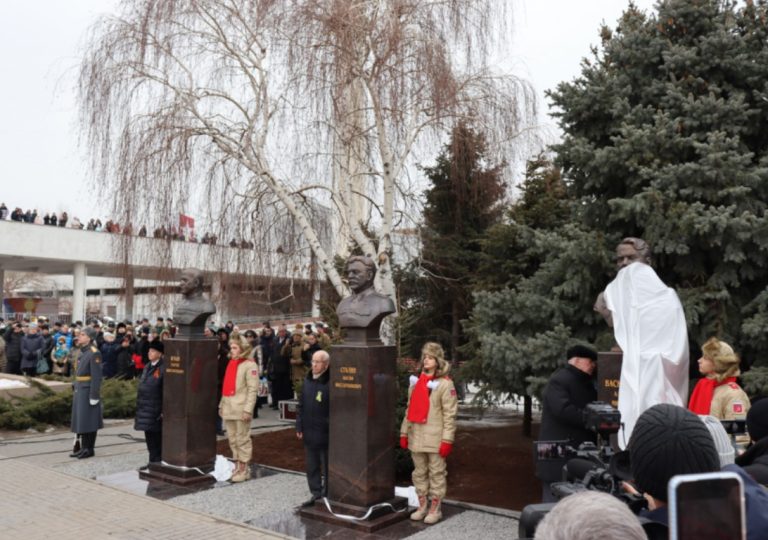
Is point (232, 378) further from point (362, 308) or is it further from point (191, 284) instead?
point (362, 308)

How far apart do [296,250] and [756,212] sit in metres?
7.86

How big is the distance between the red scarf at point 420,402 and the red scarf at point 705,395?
2463 millimetres

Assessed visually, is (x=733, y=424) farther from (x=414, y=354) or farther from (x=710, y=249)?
(x=414, y=354)

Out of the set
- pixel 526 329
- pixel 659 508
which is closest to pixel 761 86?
pixel 526 329

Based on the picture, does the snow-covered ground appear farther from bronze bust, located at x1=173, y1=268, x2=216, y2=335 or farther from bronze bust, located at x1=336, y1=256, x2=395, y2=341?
bronze bust, located at x1=336, y1=256, x2=395, y2=341

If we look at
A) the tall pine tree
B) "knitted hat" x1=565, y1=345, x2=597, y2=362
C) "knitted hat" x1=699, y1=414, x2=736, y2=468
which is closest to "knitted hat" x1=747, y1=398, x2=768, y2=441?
"knitted hat" x1=699, y1=414, x2=736, y2=468

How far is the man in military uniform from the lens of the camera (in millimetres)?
10641

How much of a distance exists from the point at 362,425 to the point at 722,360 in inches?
137

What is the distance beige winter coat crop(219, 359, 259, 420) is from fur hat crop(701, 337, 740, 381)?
5.45 m

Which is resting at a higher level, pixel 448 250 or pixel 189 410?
pixel 448 250

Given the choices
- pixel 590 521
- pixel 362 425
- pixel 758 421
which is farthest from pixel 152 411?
pixel 590 521

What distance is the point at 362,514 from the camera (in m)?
7.21

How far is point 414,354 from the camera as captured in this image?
15289 millimetres

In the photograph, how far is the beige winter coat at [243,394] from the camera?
906 centimetres
